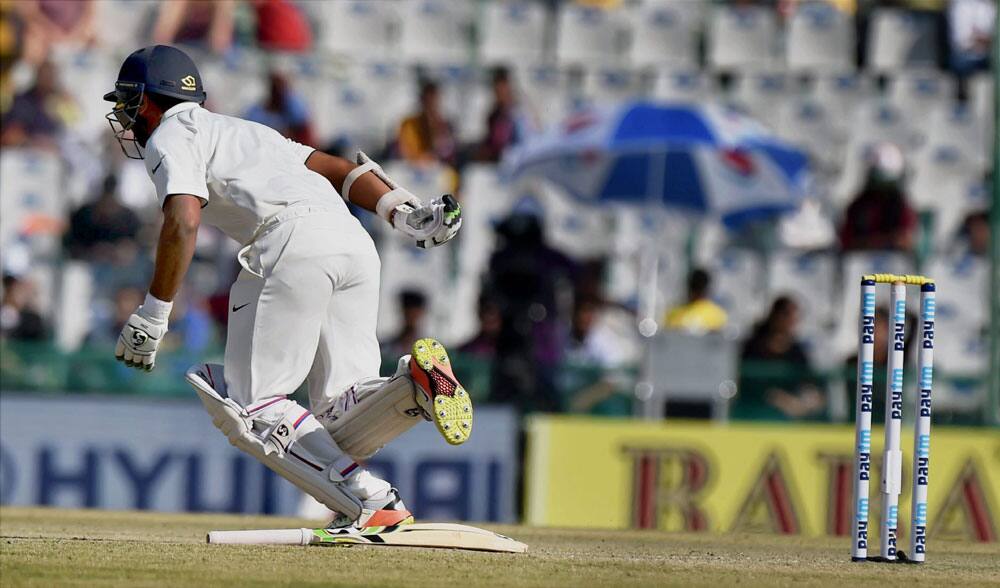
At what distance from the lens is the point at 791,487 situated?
10.7 metres

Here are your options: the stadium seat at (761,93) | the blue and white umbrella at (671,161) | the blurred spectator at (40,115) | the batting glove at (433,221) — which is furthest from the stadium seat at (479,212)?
the batting glove at (433,221)

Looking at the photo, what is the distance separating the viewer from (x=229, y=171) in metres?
5.96

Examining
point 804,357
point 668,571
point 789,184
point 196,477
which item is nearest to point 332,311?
point 668,571

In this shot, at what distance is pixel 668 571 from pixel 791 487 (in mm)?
5169

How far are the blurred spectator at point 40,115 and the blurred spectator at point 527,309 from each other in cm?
437

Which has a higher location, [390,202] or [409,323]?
[390,202]

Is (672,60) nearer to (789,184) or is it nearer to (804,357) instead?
(789,184)

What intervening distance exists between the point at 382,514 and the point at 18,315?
6.34 m

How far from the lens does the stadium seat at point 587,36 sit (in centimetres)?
1567

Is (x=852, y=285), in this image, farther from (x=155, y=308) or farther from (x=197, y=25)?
(x=155, y=308)

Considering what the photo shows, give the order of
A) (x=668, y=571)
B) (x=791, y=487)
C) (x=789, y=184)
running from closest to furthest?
(x=668, y=571) → (x=791, y=487) → (x=789, y=184)

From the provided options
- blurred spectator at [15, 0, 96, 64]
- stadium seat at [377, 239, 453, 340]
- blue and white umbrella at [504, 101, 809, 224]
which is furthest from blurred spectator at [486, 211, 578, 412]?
blurred spectator at [15, 0, 96, 64]

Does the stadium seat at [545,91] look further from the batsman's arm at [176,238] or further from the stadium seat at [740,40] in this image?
the batsman's arm at [176,238]

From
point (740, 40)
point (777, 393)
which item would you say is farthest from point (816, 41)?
point (777, 393)
